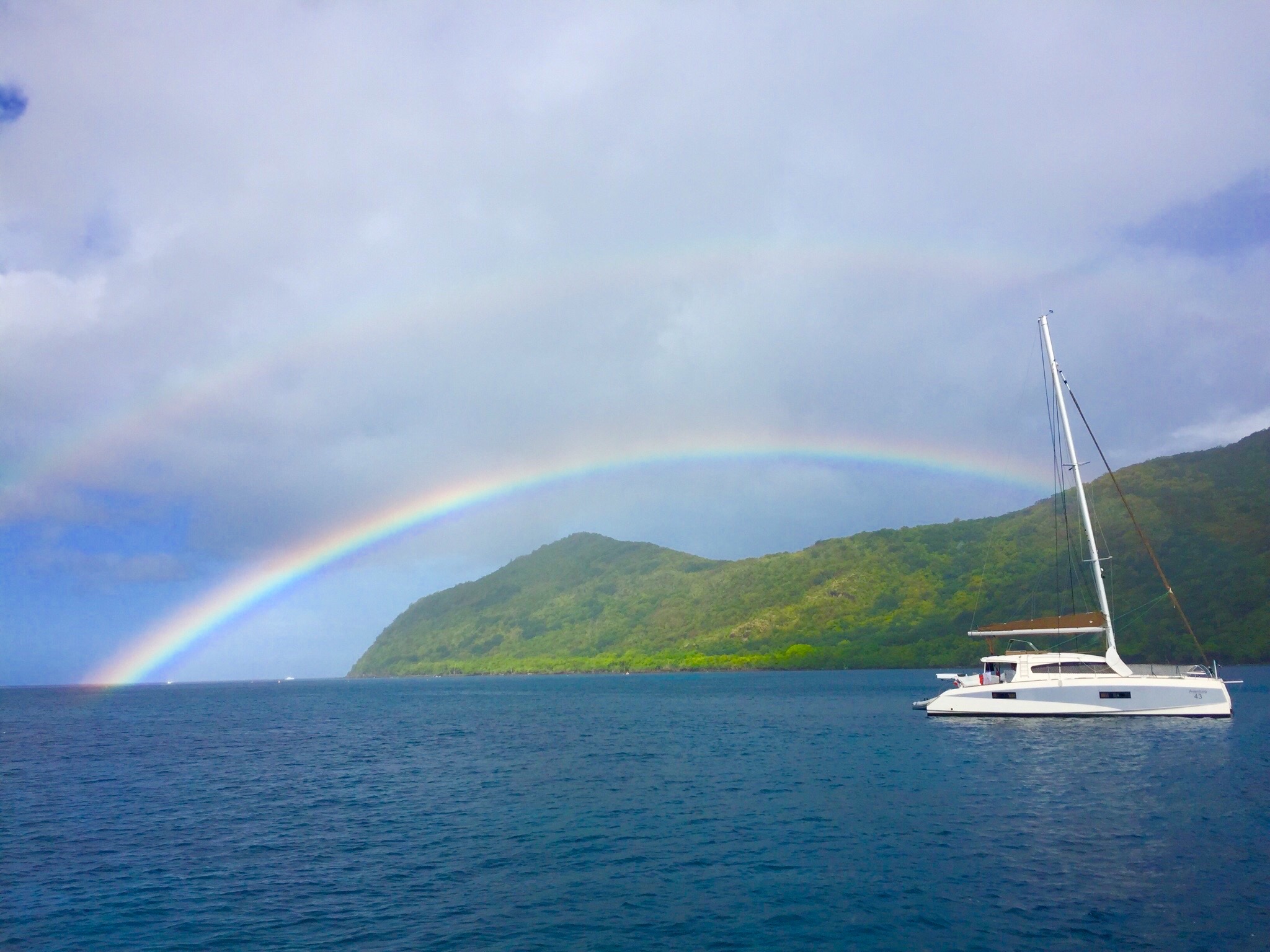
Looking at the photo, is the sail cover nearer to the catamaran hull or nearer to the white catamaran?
the white catamaran

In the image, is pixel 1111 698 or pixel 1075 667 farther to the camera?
pixel 1075 667

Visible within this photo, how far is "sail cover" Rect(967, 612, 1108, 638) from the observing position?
70500mm

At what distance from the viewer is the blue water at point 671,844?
23.1 metres

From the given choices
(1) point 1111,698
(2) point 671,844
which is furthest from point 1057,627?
(2) point 671,844

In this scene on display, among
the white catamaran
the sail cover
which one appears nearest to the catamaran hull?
the white catamaran

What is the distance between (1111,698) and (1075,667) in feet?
11.3

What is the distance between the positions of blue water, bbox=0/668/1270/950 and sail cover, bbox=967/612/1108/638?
7.99 meters

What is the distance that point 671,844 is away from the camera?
32812 mm

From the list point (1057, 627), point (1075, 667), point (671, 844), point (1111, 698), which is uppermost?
point (1057, 627)

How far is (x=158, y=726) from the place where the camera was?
114500 millimetres

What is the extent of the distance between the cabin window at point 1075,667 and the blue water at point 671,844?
4590 millimetres

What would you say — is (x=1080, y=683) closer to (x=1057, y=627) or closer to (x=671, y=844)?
(x=1057, y=627)

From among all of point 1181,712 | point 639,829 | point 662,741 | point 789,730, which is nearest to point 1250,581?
point 1181,712

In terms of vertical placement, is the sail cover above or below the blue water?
above
